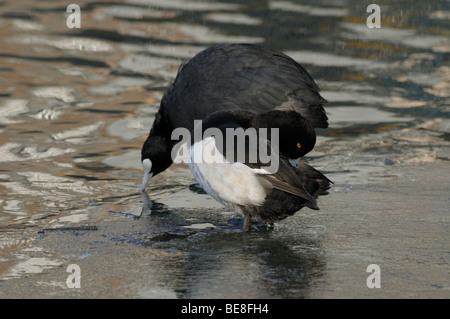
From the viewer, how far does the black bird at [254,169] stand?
5.20 meters

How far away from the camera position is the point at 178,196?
6.46 metres

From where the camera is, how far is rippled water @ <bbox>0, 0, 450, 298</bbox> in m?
4.76

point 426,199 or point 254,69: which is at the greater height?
point 254,69

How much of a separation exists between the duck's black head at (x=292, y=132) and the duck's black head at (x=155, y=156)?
1618 mm

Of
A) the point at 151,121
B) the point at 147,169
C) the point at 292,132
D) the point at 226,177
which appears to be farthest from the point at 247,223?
the point at 151,121

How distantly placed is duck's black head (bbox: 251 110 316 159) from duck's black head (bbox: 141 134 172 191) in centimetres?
162

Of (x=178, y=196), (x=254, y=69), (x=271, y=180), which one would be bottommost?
(x=178, y=196)

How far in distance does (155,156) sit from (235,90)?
934 millimetres

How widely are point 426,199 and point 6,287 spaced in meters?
3.16

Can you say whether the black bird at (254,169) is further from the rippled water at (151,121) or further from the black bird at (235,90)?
the black bird at (235,90)

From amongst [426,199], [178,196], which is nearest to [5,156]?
[178,196]

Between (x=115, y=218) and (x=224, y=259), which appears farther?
(x=115, y=218)

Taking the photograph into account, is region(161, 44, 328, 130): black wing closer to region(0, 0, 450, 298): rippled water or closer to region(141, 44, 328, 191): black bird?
region(141, 44, 328, 191): black bird

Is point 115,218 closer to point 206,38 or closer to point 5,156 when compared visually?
point 5,156
